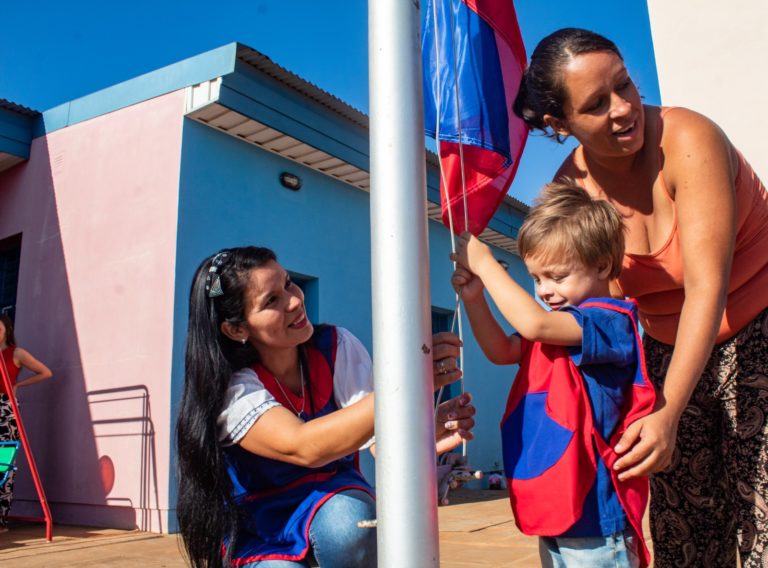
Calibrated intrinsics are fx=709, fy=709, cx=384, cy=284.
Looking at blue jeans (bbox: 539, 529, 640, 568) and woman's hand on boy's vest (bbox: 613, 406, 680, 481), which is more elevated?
woman's hand on boy's vest (bbox: 613, 406, 680, 481)

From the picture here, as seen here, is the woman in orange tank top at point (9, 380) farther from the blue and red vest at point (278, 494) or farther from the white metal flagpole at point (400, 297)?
the white metal flagpole at point (400, 297)

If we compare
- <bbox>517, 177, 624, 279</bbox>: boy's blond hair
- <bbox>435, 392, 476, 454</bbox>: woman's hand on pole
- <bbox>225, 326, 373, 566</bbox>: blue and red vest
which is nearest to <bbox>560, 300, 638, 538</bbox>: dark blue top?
<bbox>517, 177, 624, 279</bbox>: boy's blond hair

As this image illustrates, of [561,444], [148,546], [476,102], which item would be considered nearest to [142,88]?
[148,546]

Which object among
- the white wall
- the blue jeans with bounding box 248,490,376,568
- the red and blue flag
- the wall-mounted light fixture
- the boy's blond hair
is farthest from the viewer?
the wall-mounted light fixture

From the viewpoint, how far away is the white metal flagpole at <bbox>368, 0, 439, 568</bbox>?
1055 millimetres

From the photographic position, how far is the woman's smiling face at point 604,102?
1.57 metres

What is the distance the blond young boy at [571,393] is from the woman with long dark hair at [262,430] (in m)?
0.20

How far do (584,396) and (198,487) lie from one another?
97cm

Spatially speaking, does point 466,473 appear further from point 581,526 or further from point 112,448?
point 112,448

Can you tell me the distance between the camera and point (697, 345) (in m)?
1.37

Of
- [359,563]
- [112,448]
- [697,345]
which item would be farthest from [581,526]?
[112,448]

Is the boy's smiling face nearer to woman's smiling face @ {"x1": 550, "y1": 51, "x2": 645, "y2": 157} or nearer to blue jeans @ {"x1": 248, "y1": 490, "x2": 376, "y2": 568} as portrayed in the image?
woman's smiling face @ {"x1": 550, "y1": 51, "x2": 645, "y2": 157}

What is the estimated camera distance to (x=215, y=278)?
6.14 feet

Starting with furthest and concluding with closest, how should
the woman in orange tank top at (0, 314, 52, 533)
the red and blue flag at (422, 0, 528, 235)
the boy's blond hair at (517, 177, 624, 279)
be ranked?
1. the woman in orange tank top at (0, 314, 52, 533)
2. the red and blue flag at (422, 0, 528, 235)
3. the boy's blond hair at (517, 177, 624, 279)
